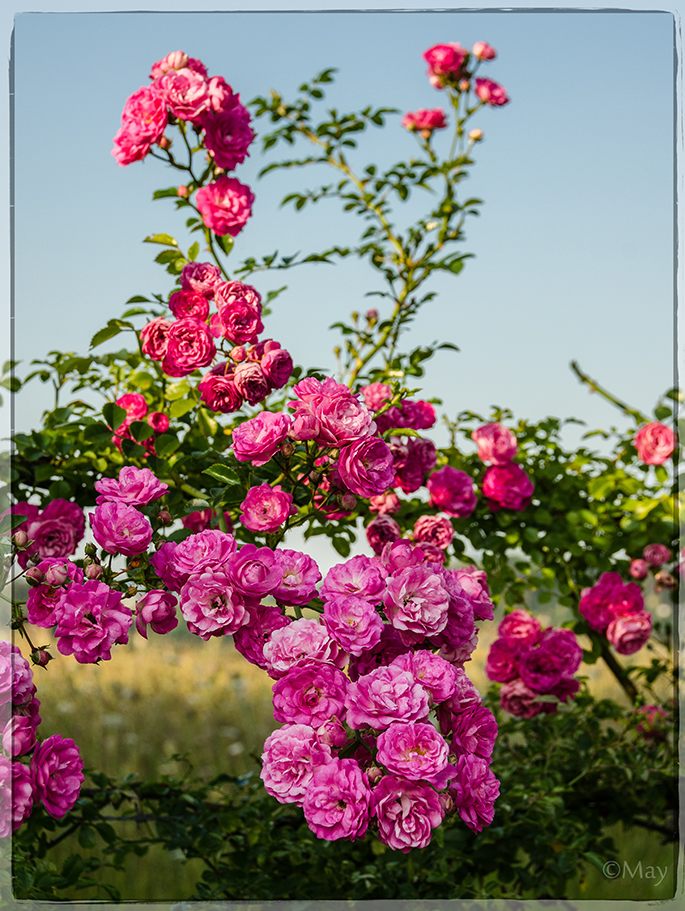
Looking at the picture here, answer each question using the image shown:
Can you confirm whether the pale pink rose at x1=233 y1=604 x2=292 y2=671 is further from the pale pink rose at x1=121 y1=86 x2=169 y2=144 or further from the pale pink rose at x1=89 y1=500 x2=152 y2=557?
the pale pink rose at x1=121 y1=86 x2=169 y2=144

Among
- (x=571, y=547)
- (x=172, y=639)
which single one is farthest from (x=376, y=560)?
(x=172, y=639)

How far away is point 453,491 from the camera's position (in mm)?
1705

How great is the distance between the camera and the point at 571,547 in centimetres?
191

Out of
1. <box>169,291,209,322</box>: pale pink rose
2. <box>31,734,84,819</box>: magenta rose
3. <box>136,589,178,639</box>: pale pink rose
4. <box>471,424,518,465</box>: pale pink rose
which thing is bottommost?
<box>31,734,84,819</box>: magenta rose

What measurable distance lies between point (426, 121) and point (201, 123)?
3.81ft

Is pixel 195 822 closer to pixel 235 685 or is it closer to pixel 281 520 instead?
pixel 281 520

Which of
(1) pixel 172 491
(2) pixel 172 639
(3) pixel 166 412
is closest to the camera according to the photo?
(1) pixel 172 491

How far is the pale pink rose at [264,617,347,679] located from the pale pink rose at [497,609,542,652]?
1.02 meters

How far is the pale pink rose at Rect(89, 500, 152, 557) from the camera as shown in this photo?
97 centimetres

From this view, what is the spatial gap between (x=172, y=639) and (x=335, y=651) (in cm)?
407

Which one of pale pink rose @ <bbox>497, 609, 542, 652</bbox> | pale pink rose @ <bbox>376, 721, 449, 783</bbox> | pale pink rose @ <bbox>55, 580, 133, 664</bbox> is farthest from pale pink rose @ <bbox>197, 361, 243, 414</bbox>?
pale pink rose @ <bbox>497, 609, 542, 652</bbox>

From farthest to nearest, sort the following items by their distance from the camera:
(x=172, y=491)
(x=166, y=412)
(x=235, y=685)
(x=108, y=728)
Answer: (x=235, y=685)
(x=108, y=728)
(x=166, y=412)
(x=172, y=491)

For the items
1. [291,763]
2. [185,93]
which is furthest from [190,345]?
[291,763]

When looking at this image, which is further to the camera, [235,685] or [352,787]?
[235,685]
